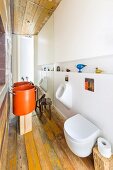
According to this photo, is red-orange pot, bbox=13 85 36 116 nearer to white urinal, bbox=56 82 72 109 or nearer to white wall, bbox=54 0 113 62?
white urinal, bbox=56 82 72 109

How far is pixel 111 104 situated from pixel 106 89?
0.19 m

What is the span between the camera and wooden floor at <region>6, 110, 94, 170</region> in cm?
161

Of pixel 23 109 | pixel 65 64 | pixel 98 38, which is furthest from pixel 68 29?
pixel 23 109

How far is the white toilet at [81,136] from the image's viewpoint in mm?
1499

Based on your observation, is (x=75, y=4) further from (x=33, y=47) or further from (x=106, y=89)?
(x=33, y=47)

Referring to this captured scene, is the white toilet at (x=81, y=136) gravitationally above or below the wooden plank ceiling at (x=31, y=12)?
below

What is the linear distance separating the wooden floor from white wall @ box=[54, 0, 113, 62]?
146 centimetres

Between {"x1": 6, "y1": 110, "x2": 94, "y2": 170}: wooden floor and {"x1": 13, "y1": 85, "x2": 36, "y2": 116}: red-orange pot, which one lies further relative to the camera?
{"x1": 13, "y1": 85, "x2": 36, "y2": 116}: red-orange pot

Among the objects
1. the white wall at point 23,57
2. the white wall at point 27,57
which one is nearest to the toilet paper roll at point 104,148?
the white wall at point 23,57

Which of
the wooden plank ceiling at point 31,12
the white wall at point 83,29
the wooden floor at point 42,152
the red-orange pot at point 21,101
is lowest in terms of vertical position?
the wooden floor at point 42,152

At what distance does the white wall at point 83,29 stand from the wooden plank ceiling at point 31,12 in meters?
0.29

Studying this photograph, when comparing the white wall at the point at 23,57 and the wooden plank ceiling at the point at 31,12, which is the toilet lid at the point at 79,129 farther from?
the white wall at the point at 23,57

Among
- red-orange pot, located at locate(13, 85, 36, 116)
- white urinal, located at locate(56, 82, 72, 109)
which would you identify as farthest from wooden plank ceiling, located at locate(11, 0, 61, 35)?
red-orange pot, located at locate(13, 85, 36, 116)

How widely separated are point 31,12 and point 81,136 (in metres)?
3.34
